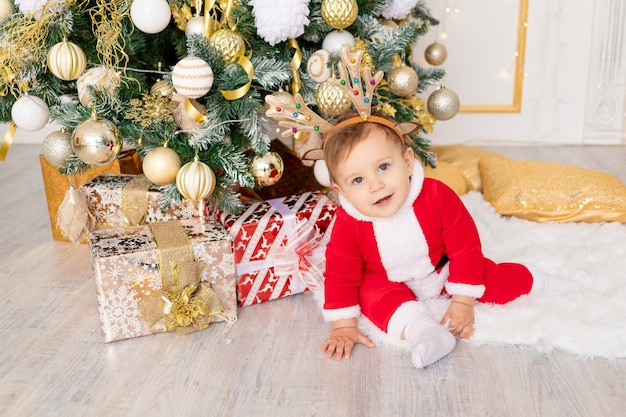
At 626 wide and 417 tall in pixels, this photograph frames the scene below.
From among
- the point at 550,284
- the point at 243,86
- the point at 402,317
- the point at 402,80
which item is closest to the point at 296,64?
the point at 243,86

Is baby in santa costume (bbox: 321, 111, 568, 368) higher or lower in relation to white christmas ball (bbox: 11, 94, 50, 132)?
lower

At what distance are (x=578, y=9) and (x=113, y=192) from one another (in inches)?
74.8

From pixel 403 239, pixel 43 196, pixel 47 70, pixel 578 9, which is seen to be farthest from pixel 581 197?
pixel 43 196

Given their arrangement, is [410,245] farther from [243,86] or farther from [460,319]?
[243,86]

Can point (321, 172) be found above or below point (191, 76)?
below

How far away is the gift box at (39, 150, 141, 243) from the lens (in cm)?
171

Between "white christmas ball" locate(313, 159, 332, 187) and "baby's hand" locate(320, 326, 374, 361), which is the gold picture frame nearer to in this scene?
"white christmas ball" locate(313, 159, 332, 187)

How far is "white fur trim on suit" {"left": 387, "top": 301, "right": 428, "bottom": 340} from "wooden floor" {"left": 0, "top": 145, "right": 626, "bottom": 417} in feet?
0.14

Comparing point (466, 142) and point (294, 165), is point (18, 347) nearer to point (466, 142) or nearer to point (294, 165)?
point (294, 165)

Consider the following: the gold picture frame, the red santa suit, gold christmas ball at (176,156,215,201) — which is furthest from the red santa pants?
the gold picture frame

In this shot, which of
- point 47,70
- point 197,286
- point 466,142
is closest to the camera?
point 197,286

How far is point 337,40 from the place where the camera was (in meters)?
1.52

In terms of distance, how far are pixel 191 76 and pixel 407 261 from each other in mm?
575

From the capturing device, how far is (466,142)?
267 cm
